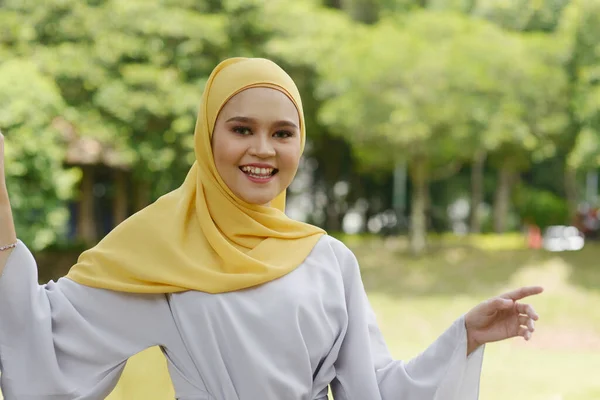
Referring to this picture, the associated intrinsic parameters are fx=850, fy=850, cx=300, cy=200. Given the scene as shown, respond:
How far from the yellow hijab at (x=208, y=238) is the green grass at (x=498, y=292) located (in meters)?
4.77

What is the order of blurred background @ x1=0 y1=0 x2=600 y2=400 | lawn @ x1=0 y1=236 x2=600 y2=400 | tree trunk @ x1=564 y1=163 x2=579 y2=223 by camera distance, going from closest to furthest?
lawn @ x1=0 y1=236 x2=600 y2=400 < blurred background @ x1=0 y1=0 x2=600 y2=400 < tree trunk @ x1=564 y1=163 x2=579 y2=223

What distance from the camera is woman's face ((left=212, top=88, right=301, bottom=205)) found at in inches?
52.3

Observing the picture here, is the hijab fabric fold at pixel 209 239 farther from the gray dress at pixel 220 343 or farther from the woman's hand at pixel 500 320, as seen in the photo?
the woman's hand at pixel 500 320

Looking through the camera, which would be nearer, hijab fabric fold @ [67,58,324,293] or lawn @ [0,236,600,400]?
hijab fabric fold @ [67,58,324,293]

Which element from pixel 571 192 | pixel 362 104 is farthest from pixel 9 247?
pixel 571 192

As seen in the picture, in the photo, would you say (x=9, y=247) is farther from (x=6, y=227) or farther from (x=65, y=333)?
(x=65, y=333)

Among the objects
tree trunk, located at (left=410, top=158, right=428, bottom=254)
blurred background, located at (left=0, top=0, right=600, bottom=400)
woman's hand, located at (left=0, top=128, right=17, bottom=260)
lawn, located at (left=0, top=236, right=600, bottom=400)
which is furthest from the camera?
tree trunk, located at (left=410, top=158, right=428, bottom=254)

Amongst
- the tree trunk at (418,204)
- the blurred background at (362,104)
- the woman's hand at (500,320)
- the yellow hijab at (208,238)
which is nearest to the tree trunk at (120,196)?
the blurred background at (362,104)

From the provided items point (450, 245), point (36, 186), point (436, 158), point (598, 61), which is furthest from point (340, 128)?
point (36, 186)

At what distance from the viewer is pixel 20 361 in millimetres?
1293

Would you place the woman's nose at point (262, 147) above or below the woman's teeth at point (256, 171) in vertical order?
above

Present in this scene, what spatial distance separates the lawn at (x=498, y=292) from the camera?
21.0 ft

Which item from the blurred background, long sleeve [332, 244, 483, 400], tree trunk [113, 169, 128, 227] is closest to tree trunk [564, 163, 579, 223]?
the blurred background

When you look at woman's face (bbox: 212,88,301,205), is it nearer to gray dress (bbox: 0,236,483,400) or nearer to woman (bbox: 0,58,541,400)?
woman (bbox: 0,58,541,400)
